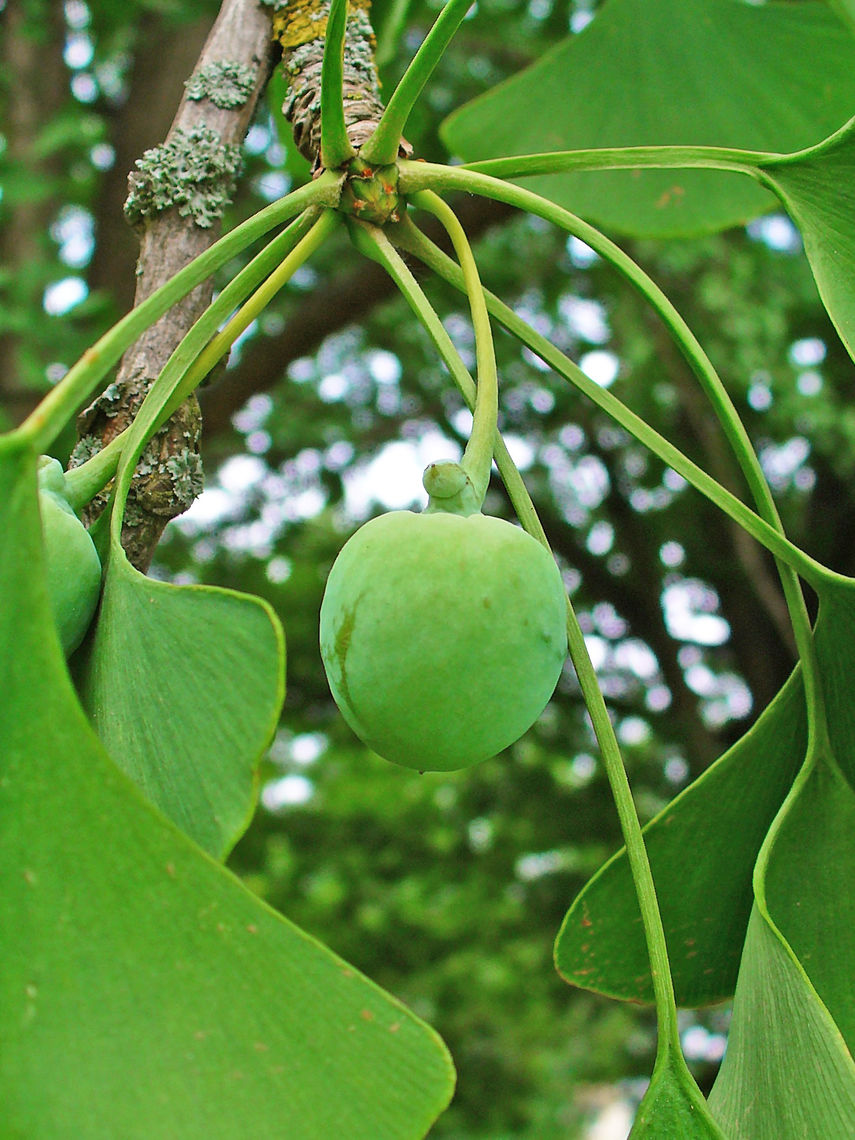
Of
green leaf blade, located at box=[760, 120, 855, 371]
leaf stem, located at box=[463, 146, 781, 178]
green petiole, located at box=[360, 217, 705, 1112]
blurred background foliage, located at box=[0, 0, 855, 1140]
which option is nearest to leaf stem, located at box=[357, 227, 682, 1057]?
green petiole, located at box=[360, 217, 705, 1112]

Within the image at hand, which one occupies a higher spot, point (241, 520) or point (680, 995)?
point (680, 995)

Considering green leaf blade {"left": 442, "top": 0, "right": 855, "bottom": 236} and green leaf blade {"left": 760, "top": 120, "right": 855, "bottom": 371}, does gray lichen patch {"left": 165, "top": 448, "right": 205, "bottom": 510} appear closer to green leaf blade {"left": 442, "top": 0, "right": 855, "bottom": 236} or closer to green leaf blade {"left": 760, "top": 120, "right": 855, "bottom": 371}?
green leaf blade {"left": 760, "top": 120, "right": 855, "bottom": 371}

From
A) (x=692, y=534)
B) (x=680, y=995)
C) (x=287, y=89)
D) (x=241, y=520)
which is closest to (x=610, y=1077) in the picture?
(x=692, y=534)

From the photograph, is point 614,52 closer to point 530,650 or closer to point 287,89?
point 287,89

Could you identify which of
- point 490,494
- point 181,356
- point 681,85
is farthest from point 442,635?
point 490,494

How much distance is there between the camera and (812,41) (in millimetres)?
1019

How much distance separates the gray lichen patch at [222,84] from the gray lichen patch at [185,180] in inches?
1.7

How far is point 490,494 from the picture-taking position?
3225 mm

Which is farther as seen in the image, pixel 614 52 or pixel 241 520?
pixel 241 520

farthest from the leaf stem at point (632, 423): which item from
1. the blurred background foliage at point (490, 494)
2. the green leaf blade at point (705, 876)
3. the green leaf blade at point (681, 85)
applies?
the blurred background foliage at point (490, 494)

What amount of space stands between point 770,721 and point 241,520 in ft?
8.70

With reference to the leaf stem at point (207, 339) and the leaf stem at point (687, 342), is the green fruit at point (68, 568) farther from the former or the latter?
the leaf stem at point (687, 342)

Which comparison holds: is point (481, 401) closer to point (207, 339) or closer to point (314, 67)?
point (207, 339)

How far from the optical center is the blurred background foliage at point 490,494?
7.49 ft
